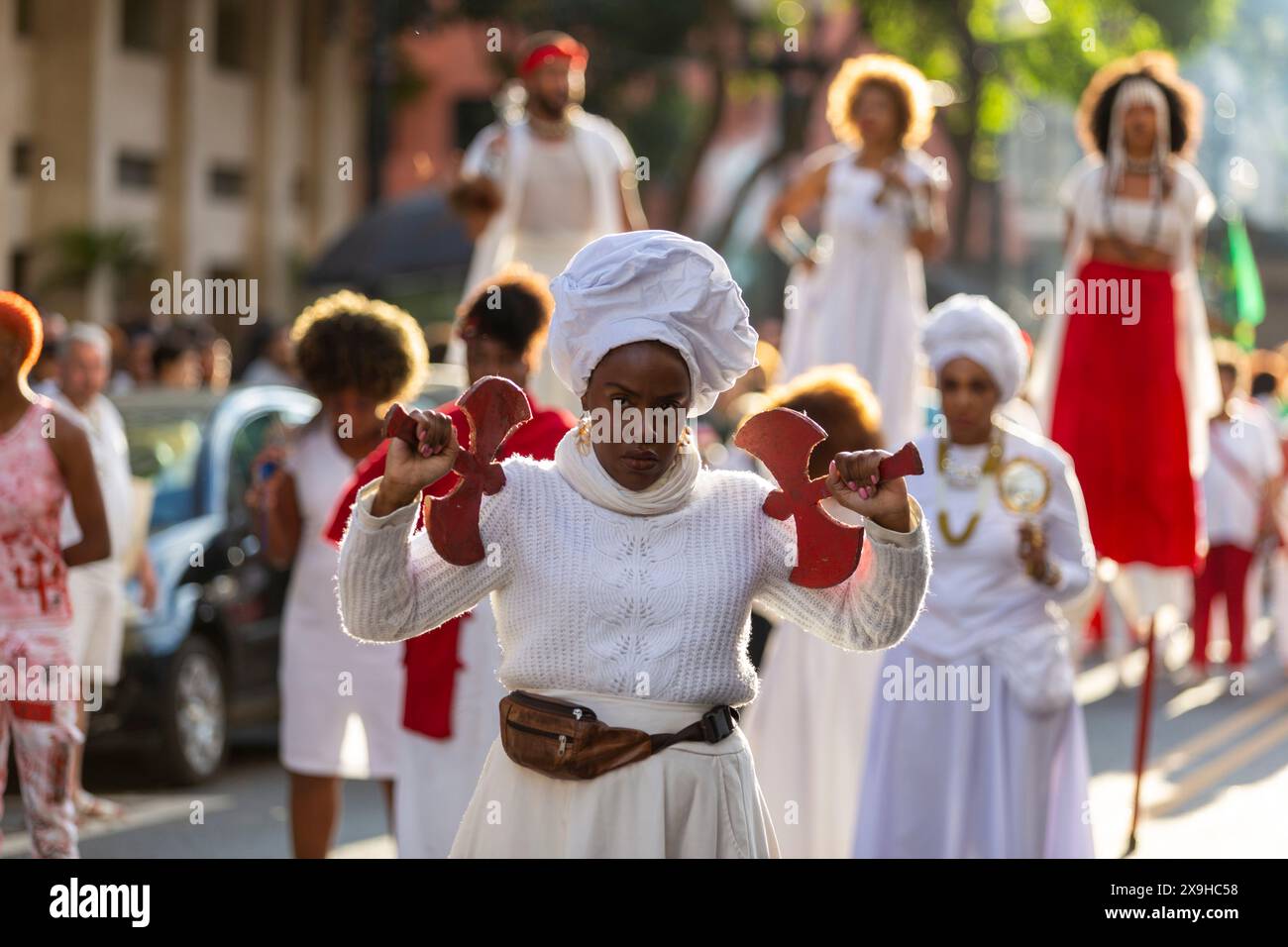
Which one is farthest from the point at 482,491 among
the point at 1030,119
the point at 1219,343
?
the point at 1030,119

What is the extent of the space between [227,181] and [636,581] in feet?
111

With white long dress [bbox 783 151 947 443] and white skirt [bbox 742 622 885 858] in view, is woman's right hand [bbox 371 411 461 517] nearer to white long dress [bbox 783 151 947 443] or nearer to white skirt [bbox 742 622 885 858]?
white skirt [bbox 742 622 885 858]

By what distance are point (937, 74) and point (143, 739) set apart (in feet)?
109

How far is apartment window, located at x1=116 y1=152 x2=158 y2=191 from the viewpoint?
3356 centimetres

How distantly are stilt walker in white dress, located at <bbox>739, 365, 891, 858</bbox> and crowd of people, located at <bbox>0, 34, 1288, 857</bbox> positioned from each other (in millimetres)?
13

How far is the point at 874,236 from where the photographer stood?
9891mm

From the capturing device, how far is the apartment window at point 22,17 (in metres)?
30.8

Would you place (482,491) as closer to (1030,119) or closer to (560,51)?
(560,51)

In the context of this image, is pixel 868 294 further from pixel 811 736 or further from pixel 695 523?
pixel 695 523

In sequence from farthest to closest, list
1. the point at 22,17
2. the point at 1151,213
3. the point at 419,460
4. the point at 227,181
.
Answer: the point at 227,181 → the point at 22,17 → the point at 1151,213 → the point at 419,460

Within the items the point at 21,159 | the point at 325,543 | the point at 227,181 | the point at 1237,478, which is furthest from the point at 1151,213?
the point at 227,181

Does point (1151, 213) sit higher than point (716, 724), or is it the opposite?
point (1151, 213)

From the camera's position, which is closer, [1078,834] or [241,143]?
[1078,834]

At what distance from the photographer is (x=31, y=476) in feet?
22.4
